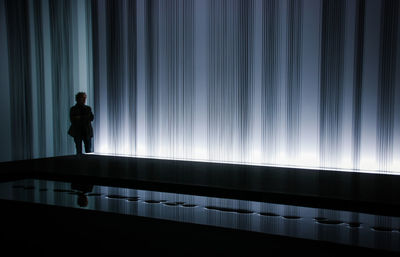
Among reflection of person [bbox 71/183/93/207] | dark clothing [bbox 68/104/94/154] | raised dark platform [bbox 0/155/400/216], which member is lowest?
raised dark platform [bbox 0/155/400/216]

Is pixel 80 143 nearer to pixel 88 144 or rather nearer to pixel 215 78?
pixel 88 144

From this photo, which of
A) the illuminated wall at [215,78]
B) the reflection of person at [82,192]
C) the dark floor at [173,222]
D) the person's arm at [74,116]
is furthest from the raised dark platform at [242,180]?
the person's arm at [74,116]

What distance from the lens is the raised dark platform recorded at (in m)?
2.71

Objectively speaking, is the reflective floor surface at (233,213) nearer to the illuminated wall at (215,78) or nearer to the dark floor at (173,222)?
the dark floor at (173,222)

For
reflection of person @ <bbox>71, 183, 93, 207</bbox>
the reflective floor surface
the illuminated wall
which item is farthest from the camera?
the illuminated wall

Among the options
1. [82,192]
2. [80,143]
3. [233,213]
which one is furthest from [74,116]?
[233,213]

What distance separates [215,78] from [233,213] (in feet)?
13.4

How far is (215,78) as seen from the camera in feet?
18.9

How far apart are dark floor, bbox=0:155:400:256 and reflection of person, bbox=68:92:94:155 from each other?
1.69 meters

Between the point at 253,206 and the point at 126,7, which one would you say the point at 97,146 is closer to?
the point at 126,7

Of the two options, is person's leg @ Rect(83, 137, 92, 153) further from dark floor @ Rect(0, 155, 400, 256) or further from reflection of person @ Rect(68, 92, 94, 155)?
dark floor @ Rect(0, 155, 400, 256)

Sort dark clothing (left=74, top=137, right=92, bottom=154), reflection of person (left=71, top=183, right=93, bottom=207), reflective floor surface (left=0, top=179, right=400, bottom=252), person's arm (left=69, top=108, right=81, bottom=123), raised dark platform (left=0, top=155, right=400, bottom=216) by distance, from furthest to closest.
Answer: dark clothing (left=74, top=137, right=92, bottom=154) → person's arm (left=69, top=108, right=81, bottom=123) → raised dark platform (left=0, top=155, right=400, bottom=216) → reflection of person (left=71, top=183, right=93, bottom=207) → reflective floor surface (left=0, top=179, right=400, bottom=252)

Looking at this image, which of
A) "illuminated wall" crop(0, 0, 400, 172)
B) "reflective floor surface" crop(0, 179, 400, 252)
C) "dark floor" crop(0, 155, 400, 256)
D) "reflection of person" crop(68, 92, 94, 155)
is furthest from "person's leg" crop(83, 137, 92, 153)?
"reflective floor surface" crop(0, 179, 400, 252)

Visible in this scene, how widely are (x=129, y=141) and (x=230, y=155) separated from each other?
73.9 inches
